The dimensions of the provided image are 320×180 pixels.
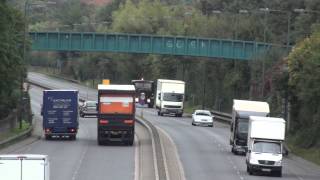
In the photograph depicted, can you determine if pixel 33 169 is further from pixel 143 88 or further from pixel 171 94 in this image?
pixel 143 88

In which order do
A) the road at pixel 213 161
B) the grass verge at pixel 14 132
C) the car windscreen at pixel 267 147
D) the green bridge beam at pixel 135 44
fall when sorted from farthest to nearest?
the green bridge beam at pixel 135 44, the grass verge at pixel 14 132, the car windscreen at pixel 267 147, the road at pixel 213 161

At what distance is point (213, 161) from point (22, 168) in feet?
84.5

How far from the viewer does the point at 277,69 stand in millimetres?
72312

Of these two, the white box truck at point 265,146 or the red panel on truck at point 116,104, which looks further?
the red panel on truck at point 116,104

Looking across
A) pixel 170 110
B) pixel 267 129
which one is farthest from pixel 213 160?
pixel 170 110

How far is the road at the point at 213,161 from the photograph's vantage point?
136ft

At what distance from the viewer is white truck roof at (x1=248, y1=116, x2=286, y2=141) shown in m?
44.1

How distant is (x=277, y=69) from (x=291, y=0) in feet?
188

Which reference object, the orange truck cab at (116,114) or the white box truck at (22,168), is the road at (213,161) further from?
the white box truck at (22,168)

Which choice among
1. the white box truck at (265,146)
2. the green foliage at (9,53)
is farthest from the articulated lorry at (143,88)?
the white box truck at (265,146)

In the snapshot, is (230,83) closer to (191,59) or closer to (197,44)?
(197,44)

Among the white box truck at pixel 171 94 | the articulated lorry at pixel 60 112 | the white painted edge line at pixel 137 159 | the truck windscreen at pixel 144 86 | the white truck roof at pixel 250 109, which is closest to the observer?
the white painted edge line at pixel 137 159

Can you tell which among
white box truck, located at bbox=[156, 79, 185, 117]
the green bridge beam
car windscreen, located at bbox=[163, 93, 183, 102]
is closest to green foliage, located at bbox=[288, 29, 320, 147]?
car windscreen, located at bbox=[163, 93, 183, 102]

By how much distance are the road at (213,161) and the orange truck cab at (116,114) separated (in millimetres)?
3612
